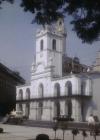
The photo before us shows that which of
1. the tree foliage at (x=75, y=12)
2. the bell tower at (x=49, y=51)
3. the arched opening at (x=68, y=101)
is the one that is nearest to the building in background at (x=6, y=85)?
the tree foliage at (x=75, y=12)

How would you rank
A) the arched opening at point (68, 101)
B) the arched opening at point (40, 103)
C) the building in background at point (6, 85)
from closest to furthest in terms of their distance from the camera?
the building in background at point (6, 85), the arched opening at point (68, 101), the arched opening at point (40, 103)

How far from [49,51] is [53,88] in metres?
6.83

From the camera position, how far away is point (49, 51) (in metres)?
56.2

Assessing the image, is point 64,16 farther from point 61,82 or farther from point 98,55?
point 98,55

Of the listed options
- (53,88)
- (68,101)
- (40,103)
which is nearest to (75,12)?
(68,101)

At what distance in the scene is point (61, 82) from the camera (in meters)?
51.2

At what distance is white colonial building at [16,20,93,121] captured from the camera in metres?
48.8

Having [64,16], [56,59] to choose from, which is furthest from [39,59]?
[64,16]

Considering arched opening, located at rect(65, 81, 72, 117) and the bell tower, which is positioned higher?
the bell tower

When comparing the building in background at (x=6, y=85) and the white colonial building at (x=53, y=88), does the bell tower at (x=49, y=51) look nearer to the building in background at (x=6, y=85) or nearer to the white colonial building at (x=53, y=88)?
the white colonial building at (x=53, y=88)

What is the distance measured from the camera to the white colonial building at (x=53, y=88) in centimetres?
4875

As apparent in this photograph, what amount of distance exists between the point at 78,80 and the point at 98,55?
7.92 meters

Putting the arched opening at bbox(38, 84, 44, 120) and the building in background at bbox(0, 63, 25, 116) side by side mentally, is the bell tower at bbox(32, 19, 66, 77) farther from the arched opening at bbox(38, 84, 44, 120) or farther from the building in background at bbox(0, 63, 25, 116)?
the building in background at bbox(0, 63, 25, 116)

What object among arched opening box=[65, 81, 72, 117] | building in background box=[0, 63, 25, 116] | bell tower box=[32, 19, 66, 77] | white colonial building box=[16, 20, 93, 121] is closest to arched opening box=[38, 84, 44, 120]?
white colonial building box=[16, 20, 93, 121]
